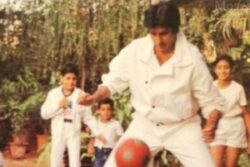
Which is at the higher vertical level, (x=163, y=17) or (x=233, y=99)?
(x=163, y=17)

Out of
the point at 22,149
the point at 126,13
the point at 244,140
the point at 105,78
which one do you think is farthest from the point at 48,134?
the point at 105,78

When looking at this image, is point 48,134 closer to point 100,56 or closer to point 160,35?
point 100,56

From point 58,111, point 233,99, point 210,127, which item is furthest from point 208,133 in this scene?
point 58,111

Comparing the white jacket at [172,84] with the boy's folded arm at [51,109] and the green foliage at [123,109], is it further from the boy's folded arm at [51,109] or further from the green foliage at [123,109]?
the green foliage at [123,109]

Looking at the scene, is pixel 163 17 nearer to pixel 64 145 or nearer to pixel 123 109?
pixel 64 145

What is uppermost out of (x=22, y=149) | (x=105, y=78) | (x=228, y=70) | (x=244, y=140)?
→ (x=105, y=78)

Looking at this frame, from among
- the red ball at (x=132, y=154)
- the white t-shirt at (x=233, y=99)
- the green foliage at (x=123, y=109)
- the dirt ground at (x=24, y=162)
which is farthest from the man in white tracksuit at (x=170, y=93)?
the dirt ground at (x=24, y=162)
